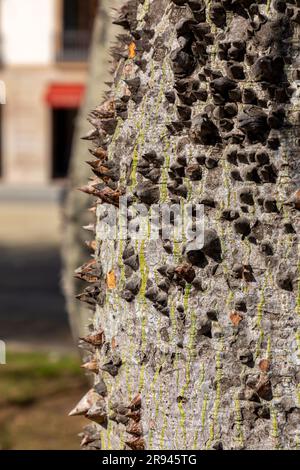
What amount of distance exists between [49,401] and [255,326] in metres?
4.61

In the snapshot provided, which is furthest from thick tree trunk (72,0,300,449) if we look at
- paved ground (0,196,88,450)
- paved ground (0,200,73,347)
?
paved ground (0,200,73,347)

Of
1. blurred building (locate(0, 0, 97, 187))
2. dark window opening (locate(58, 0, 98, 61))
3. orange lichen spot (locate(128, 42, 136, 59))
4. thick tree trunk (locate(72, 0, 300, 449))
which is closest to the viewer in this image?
thick tree trunk (locate(72, 0, 300, 449))

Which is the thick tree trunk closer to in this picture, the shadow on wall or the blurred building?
the shadow on wall

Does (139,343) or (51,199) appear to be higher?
(51,199)

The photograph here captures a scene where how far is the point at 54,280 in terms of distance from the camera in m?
12.1

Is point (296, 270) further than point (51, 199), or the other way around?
point (51, 199)

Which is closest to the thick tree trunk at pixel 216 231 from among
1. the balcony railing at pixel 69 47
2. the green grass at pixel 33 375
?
the green grass at pixel 33 375

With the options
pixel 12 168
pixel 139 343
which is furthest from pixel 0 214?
pixel 139 343

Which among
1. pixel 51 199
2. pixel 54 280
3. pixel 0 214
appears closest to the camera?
pixel 54 280

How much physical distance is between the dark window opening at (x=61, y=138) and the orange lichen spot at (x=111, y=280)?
27.0m

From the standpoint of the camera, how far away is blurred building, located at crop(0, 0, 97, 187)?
2831 centimetres

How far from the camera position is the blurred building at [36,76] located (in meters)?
28.3

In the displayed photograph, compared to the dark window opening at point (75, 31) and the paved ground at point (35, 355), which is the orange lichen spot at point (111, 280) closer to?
the paved ground at point (35, 355)

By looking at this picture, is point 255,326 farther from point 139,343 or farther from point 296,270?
point 139,343
